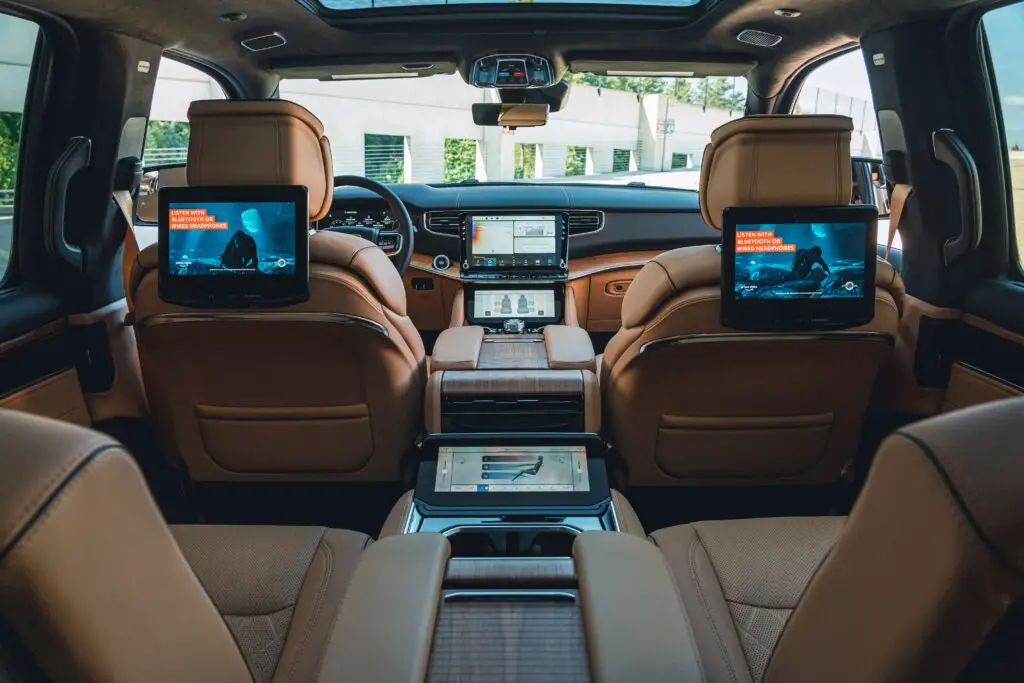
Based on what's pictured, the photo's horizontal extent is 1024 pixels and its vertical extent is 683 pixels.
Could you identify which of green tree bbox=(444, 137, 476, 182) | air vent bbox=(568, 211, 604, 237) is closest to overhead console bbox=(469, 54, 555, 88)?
air vent bbox=(568, 211, 604, 237)

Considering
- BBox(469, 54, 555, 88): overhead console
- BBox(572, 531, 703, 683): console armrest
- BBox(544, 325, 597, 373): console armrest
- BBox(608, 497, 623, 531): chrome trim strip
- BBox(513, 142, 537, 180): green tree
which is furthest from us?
BBox(513, 142, 537, 180): green tree

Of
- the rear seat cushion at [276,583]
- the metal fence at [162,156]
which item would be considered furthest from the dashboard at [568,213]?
the rear seat cushion at [276,583]

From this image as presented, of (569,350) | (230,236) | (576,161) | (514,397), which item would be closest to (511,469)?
(514,397)

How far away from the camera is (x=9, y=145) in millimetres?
3045

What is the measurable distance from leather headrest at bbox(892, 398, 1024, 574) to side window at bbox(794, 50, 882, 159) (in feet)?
8.68

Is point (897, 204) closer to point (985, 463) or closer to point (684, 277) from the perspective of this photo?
point (684, 277)

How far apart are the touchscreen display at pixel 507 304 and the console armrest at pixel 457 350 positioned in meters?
0.91

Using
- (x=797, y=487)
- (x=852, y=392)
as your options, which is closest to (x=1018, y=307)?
(x=852, y=392)

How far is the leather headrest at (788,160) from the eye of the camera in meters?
2.23

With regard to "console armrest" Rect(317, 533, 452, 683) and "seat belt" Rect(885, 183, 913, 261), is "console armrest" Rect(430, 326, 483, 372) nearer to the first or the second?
"console armrest" Rect(317, 533, 452, 683)

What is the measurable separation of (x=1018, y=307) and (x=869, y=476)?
92.5 inches

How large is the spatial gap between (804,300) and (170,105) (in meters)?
3.54

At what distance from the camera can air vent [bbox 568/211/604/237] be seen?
4613 mm

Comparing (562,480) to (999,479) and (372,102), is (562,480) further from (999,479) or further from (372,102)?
(372,102)
